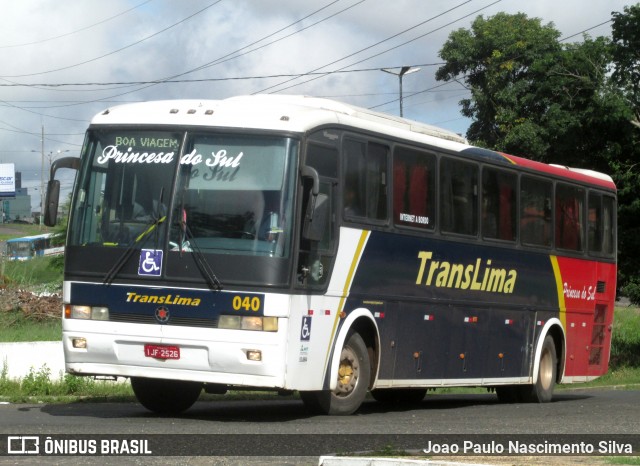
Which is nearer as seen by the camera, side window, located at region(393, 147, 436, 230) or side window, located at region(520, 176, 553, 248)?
side window, located at region(393, 147, 436, 230)

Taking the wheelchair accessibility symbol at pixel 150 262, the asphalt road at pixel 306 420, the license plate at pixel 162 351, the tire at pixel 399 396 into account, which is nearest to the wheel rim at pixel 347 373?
the asphalt road at pixel 306 420

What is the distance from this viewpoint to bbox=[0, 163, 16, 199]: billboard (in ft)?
410

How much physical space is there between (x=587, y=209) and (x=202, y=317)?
10.4m

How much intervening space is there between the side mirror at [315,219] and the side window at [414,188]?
6.75 feet

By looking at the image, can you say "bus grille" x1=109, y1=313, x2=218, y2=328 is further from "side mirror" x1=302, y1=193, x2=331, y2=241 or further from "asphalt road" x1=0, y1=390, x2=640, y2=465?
"side mirror" x1=302, y1=193, x2=331, y2=241

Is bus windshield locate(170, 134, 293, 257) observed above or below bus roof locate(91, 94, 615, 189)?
below

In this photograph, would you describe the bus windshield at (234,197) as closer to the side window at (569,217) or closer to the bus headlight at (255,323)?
the bus headlight at (255,323)

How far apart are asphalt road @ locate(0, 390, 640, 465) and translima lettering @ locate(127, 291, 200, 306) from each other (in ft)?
4.09

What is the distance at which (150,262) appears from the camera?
13.2 m

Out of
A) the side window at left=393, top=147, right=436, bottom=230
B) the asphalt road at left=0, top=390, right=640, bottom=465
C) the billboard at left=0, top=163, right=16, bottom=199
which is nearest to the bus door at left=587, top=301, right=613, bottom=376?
the asphalt road at left=0, top=390, right=640, bottom=465

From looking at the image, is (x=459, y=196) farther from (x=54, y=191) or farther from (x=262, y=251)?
(x=54, y=191)

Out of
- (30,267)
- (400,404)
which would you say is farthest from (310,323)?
(30,267)

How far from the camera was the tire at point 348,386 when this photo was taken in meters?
14.1

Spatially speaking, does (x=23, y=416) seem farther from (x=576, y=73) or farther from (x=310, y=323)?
(x=576, y=73)
